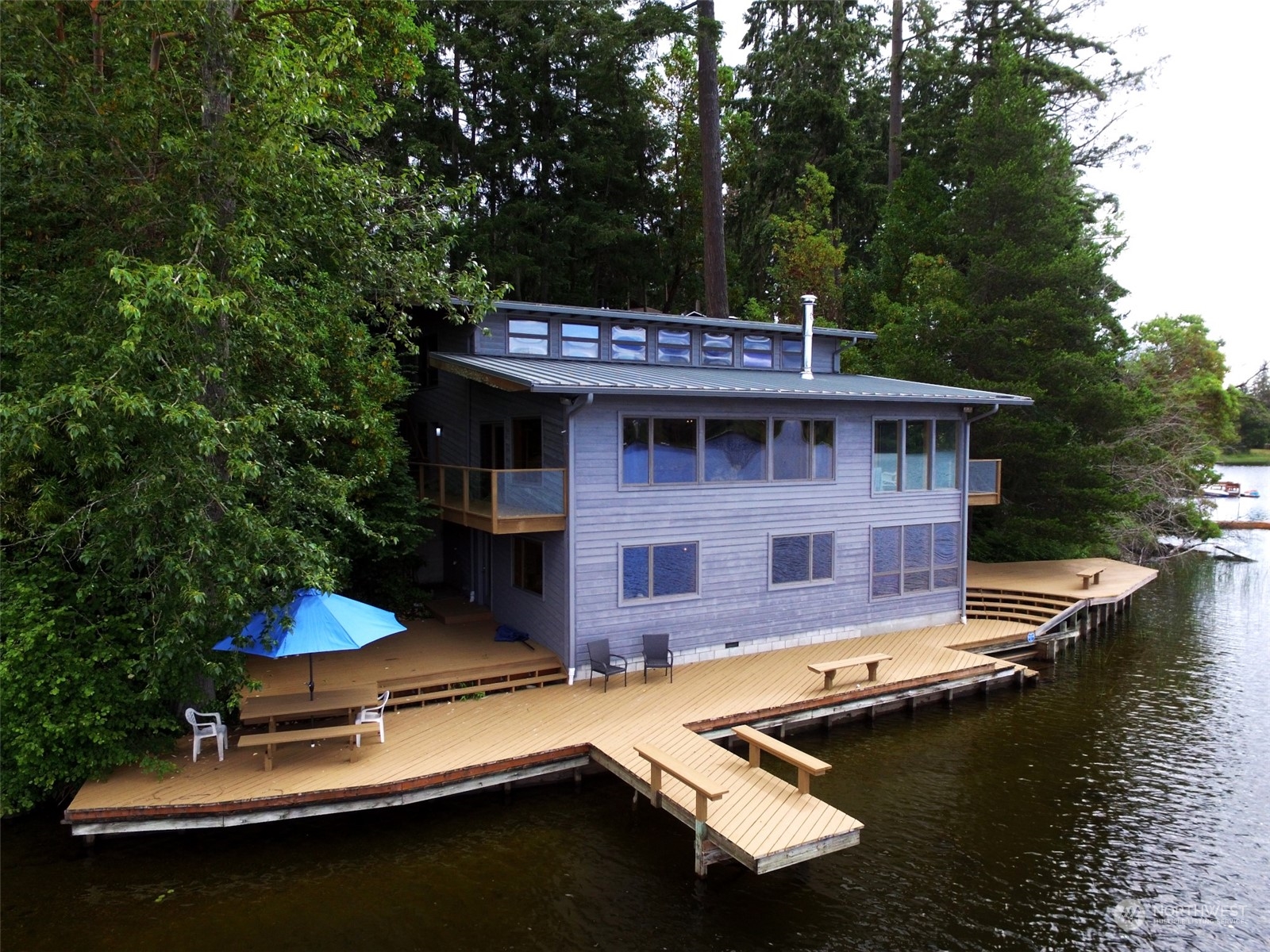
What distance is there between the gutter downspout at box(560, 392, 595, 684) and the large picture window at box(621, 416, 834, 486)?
1038 mm

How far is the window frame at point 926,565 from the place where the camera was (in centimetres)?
1572

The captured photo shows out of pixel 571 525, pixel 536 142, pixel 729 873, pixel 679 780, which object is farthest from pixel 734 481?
pixel 536 142

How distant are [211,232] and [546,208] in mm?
20093

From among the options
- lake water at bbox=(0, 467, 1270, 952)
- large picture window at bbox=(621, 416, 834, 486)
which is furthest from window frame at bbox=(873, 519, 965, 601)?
lake water at bbox=(0, 467, 1270, 952)

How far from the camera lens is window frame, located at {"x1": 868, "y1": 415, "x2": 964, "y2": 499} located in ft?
51.4

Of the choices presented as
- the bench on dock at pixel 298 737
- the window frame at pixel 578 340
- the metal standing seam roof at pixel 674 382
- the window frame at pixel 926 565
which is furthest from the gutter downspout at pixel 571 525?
the window frame at pixel 926 565

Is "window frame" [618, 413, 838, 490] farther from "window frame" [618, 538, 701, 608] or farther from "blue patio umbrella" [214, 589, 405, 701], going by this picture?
"blue patio umbrella" [214, 589, 405, 701]

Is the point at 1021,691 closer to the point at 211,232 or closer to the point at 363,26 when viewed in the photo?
the point at 211,232

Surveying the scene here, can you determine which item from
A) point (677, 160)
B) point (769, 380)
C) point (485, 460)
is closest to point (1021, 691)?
point (769, 380)

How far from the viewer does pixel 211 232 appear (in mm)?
8555

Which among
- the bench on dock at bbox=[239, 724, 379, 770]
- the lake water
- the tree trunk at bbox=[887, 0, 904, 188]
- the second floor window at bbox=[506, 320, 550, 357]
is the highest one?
the tree trunk at bbox=[887, 0, 904, 188]

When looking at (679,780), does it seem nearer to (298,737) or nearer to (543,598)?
(298,737)

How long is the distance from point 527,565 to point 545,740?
435 cm

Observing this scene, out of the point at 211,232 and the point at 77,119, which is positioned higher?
the point at 77,119
